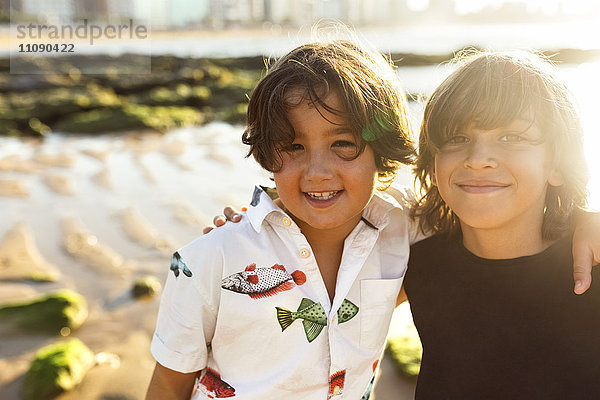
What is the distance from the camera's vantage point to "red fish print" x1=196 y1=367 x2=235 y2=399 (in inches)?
73.1

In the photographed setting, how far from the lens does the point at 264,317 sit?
1.80m

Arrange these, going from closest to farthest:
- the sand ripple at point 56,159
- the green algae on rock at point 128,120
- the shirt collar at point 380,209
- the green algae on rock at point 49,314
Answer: the shirt collar at point 380,209 < the green algae on rock at point 49,314 < the sand ripple at point 56,159 < the green algae on rock at point 128,120

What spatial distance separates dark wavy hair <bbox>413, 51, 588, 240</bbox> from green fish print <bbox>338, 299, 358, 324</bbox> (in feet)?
2.06

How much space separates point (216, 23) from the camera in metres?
58.8

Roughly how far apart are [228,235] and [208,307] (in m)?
0.24

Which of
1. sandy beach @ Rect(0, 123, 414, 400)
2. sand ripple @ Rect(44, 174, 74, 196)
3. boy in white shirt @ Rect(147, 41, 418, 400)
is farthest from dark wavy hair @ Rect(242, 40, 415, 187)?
sand ripple @ Rect(44, 174, 74, 196)

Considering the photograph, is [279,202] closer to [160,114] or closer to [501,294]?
[501,294]

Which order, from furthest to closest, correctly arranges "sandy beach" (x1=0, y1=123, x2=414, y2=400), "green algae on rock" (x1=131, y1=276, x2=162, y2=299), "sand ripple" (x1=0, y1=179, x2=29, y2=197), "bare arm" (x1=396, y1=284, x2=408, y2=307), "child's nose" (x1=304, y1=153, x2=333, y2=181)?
"sand ripple" (x1=0, y1=179, x2=29, y2=197) → "green algae on rock" (x1=131, y1=276, x2=162, y2=299) → "sandy beach" (x1=0, y1=123, x2=414, y2=400) → "bare arm" (x1=396, y1=284, x2=408, y2=307) → "child's nose" (x1=304, y1=153, x2=333, y2=181)

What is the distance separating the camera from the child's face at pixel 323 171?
1.76 meters

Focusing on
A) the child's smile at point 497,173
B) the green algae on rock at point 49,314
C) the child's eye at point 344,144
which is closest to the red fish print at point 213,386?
the child's eye at point 344,144

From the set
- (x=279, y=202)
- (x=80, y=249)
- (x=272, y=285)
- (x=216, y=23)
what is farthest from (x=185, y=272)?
(x=216, y=23)

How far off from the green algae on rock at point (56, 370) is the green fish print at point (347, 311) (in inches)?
81.7

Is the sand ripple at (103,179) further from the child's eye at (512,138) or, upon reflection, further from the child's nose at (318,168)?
the child's eye at (512,138)

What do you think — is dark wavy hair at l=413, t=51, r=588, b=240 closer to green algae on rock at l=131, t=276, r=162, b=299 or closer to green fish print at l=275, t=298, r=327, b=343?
green fish print at l=275, t=298, r=327, b=343
